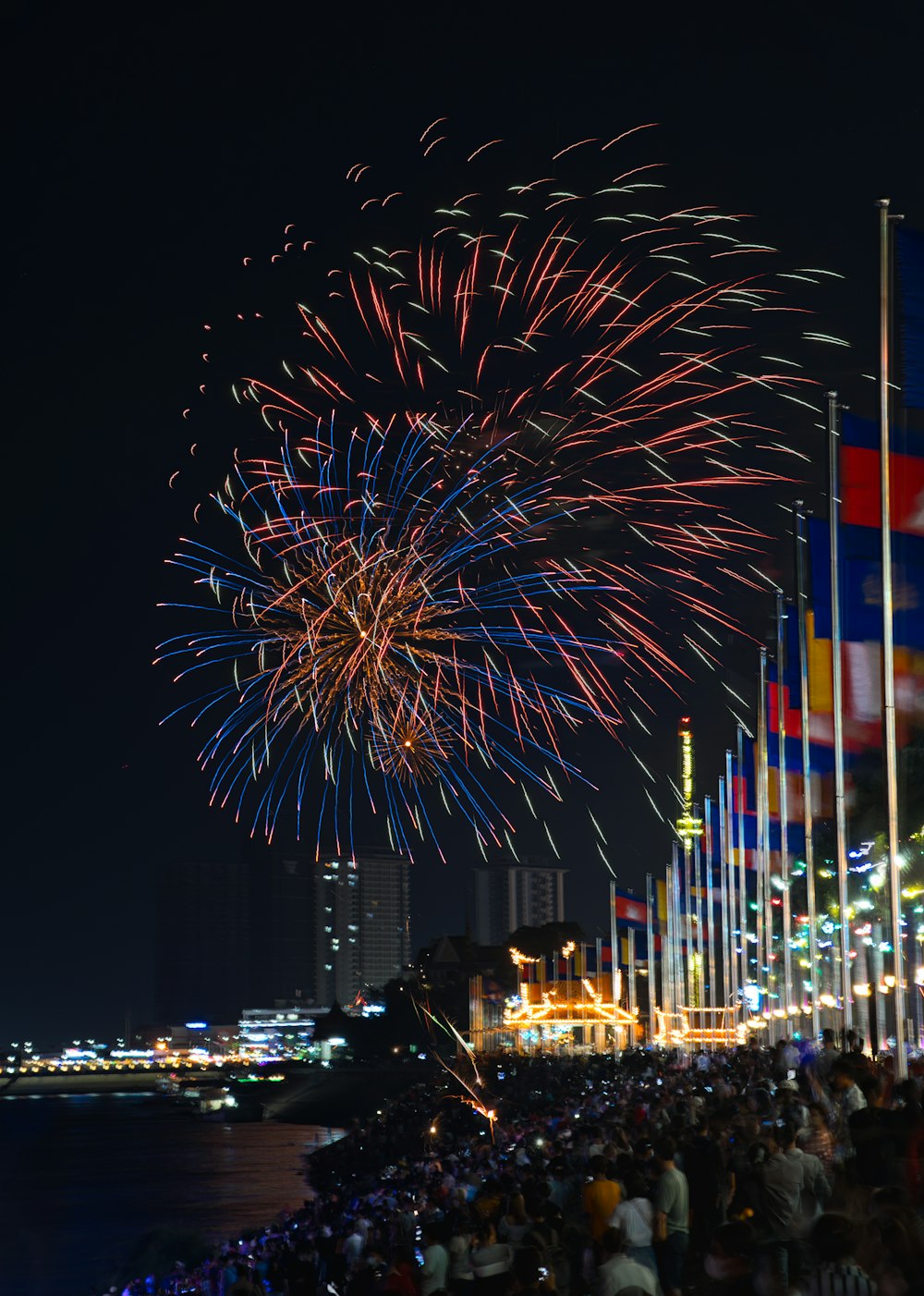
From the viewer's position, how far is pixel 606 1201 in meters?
12.5

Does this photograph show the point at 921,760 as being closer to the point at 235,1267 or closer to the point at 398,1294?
the point at 235,1267

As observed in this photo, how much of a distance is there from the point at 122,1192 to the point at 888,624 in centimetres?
7573

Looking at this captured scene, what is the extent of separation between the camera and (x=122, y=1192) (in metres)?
84.7

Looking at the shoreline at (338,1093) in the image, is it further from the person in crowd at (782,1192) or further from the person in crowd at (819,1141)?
the person in crowd at (782,1192)

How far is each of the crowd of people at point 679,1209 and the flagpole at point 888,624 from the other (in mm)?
1208

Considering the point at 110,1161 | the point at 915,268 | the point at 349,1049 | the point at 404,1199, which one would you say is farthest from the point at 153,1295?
the point at 349,1049

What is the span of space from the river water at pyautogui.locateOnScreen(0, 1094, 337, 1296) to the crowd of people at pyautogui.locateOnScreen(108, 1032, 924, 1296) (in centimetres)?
2282

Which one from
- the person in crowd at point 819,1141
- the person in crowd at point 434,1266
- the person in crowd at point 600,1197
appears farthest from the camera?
the person in crowd at point 434,1266

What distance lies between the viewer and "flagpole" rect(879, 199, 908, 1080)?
62.0ft

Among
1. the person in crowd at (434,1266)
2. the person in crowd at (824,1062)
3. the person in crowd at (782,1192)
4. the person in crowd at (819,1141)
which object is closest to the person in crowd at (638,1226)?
the person in crowd at (782,1192)

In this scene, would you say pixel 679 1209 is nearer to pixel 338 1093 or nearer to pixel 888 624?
pixel 888 624

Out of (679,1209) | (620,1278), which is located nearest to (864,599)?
(679,1209)

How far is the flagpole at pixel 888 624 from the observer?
62.0ft

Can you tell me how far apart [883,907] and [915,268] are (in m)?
27.7
